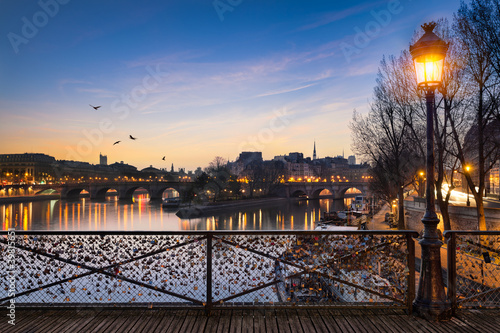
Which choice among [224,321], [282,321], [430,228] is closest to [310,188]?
[430,228]

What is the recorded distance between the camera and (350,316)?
545cm

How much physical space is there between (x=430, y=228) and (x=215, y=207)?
57.0 m

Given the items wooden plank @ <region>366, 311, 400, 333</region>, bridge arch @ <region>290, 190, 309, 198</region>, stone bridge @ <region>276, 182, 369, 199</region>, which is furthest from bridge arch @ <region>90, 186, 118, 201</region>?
wooden plank @ <region>366, 311, 400, 333</region>

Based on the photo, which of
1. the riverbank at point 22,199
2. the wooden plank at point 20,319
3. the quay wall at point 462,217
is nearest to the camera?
the wooden plank at point 20,319

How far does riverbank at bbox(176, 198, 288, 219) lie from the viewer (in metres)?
57.7

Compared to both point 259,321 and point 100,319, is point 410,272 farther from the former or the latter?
point 100,319

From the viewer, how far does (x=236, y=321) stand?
17.4 feet

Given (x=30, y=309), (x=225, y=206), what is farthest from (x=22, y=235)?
(x=225, y=206)

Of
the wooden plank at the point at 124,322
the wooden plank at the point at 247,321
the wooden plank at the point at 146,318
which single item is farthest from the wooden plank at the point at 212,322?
the wooden plank at the point at 124,322

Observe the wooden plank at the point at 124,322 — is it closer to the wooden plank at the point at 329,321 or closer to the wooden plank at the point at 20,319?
the wooden plank at the point at 20,319

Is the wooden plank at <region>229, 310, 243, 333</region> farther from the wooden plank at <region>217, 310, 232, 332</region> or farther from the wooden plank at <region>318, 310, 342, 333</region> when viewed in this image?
the wooden plank at <region>318, 310, 342, 333</region>

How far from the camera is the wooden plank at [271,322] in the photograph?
5.00 metres

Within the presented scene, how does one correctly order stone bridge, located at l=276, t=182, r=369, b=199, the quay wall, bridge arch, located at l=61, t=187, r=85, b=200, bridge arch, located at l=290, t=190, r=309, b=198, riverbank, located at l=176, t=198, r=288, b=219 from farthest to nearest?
bridge arch, located at l=290, t=190, r=309, b=198
bridge arch, located at l=61, t=187, r=85, b=200
stone bridge, located at l=276, t=182, r=369, b=199
riverbank, located at l=176, t=198, r=288, b=219
the quay wall

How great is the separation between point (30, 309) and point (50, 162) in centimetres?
16403
